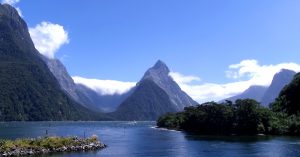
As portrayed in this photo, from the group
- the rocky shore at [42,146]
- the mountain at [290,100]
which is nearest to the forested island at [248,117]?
the mountain at [290,100]

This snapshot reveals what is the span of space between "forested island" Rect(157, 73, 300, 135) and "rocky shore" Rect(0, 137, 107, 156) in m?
67.1

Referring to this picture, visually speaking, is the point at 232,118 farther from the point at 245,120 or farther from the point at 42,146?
the point at 42,146

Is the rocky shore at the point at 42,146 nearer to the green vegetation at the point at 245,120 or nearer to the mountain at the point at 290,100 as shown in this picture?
the green vegetation at the point at 245,120

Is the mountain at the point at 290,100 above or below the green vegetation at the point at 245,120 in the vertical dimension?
above

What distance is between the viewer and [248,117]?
149 meters

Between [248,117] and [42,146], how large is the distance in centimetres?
8166

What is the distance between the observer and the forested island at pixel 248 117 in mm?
145762

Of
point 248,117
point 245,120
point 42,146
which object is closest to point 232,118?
point 245,120

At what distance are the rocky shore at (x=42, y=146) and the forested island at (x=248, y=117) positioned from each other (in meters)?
67.1

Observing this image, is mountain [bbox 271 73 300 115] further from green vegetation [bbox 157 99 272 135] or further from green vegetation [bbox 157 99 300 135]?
green vegetation [bbox 157 99 272 135]

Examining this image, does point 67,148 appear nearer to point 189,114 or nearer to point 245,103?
point 245,103

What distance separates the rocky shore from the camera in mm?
78750

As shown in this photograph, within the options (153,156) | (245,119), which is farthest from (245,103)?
(153,156)

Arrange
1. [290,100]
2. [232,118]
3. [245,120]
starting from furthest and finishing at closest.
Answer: [290,100] < [232,118] < [245,120]
